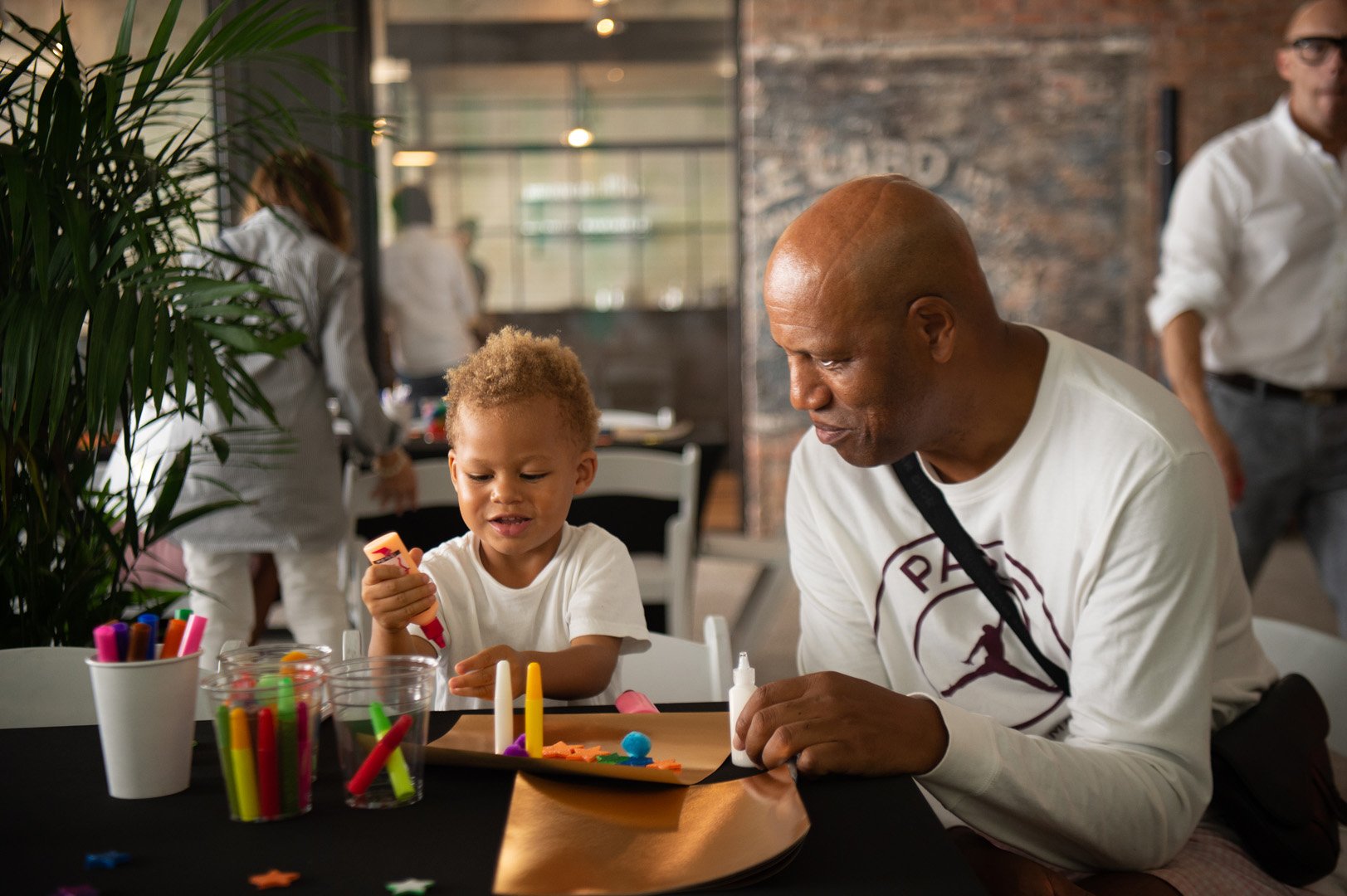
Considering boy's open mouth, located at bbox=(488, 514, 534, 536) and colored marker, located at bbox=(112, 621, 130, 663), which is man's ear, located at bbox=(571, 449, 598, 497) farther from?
colored marker, located at bbox=(112, 621, 130, 663)

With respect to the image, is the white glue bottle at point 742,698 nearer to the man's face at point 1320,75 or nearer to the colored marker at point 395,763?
the colored marker at point 395,763

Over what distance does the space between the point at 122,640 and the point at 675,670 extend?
80cm

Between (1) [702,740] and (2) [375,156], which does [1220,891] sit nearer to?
(1) [702,740]

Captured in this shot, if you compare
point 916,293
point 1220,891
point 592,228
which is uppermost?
point 592,228

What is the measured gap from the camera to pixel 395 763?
110 centimetres

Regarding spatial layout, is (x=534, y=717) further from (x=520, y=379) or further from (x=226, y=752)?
(x=520, y=379)

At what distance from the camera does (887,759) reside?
3.83 ft

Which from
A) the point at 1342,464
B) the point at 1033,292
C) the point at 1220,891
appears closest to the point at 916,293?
the point at 1220,891

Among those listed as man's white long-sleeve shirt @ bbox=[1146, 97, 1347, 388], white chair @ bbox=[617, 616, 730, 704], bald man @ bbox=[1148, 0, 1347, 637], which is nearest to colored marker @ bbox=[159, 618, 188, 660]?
white chair @ bbox=[617, 616, 730, 704]

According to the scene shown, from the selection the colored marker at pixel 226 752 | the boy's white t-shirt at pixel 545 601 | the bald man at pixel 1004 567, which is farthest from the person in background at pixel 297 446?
the colored marker at pixel 226 752

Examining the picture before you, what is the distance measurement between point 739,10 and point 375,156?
1.98 metres

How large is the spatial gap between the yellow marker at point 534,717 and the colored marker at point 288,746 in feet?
0.67

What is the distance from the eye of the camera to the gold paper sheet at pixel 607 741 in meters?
1.11

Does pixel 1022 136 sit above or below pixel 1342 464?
above
